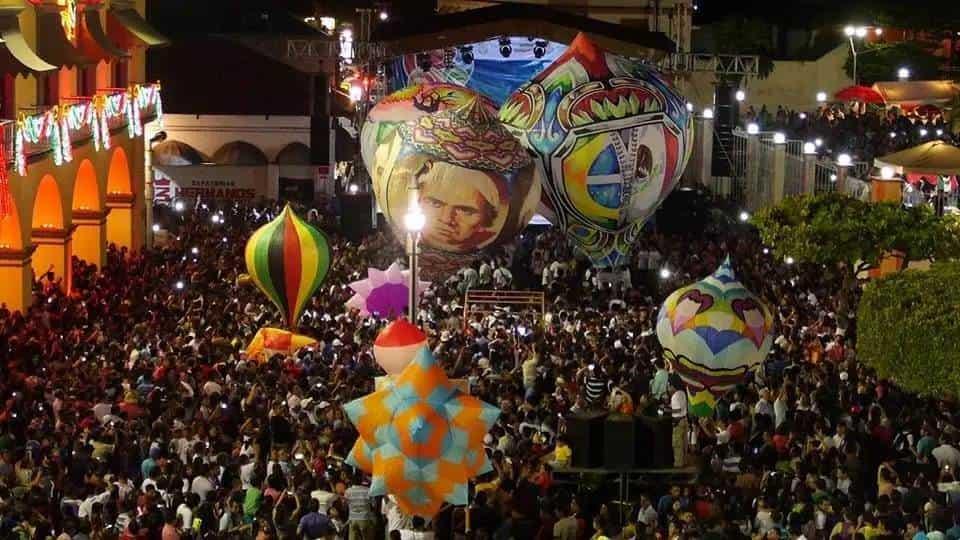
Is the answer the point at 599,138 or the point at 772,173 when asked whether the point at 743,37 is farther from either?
the point at 599,138

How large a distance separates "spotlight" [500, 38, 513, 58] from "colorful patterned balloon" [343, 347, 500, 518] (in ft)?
86.2

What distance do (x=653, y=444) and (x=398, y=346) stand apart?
5.03 metres

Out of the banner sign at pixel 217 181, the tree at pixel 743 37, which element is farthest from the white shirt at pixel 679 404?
the tree at pixel 743 37

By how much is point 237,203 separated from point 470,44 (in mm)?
10575

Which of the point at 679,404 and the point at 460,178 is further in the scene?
the point at 460,178

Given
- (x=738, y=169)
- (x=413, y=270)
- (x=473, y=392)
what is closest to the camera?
(x=413, y=270)

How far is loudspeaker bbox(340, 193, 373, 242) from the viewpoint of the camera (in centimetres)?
4478

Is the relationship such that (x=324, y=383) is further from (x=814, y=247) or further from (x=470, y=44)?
A: (x=470, y=44)

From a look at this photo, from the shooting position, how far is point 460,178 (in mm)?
34031

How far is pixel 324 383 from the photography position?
25922mm

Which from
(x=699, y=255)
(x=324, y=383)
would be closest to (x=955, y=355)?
(x=324, y=383)

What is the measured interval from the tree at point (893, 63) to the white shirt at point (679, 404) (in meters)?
37.8

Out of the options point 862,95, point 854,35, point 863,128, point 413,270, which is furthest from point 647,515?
point 854,35

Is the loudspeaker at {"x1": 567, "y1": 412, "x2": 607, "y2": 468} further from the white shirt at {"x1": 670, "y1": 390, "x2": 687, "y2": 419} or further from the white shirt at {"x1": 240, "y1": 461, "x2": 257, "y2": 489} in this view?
the white shirt at {"x1": 240, "y1": 461, "x2": 257, "y2": 489}
